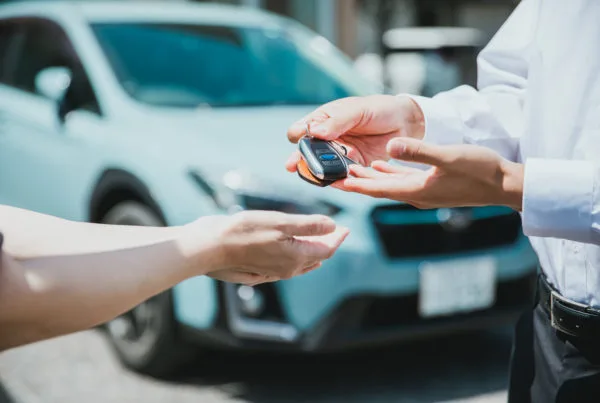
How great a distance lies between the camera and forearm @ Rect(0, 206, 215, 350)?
3.70ft

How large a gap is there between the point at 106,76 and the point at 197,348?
1316mm

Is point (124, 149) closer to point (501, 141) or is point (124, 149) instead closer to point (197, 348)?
point (197, 348)

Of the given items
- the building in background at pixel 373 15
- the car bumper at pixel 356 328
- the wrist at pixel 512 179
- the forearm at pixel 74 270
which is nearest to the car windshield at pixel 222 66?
the car bumper at pixel 356 328

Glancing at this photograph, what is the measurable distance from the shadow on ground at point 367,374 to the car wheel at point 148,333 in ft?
0.40

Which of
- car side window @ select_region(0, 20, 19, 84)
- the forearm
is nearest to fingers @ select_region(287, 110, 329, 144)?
the forearm

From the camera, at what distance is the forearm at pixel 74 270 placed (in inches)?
44.4

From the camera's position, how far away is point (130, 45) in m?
4.05

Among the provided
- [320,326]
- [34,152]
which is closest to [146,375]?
[320,326]

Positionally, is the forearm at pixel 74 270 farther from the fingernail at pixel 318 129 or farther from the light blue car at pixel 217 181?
the light blue car at pixel 217 181

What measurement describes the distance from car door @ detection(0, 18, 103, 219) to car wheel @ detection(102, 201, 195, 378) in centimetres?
36

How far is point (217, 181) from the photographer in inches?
123

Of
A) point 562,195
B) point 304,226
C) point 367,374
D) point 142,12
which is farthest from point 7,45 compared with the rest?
point 562,195

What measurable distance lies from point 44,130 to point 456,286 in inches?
83.6

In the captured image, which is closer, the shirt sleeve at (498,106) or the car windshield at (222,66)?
the shirt sleeve at (498,106)
